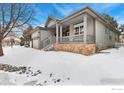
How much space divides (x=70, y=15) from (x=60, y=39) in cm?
45

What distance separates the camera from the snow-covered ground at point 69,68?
7.39ft

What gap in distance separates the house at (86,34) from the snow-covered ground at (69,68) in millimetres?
128

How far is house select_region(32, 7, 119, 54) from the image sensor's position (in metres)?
2.35

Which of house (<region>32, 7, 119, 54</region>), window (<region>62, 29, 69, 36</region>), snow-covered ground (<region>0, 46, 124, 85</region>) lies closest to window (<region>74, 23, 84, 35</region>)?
house (<region>32, 7, 119, 54</region>)

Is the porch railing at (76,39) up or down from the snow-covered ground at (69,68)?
up

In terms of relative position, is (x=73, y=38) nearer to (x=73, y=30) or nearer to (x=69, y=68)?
(x=73, y=30)

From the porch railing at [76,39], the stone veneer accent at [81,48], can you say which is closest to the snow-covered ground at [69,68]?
the stone veneer accent at [81,48]

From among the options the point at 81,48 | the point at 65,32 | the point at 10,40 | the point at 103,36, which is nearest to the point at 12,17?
the point at 10,40

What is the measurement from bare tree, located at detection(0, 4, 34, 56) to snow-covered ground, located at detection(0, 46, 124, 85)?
0.30 metres

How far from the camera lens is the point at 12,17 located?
242 cm

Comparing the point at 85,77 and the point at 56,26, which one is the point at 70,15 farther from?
the point at 85,77

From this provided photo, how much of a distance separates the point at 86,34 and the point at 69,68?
59cm

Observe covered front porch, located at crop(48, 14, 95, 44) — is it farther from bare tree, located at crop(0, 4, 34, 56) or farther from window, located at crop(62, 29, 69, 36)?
bare tree, located at crop(0, 4, 34, 56)

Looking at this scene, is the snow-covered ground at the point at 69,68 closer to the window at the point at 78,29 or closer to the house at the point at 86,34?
the house at the point at 86,34
